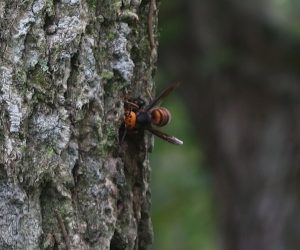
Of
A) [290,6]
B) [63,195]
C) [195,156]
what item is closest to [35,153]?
[63,195]

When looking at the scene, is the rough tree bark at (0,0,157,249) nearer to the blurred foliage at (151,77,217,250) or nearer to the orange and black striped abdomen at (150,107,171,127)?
the orange and black striped abdomen at (150,107,171,127)

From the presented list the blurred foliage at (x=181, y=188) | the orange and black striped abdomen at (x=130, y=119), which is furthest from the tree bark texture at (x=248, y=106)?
the orange and black striped abdomen at (x=130, y=119)

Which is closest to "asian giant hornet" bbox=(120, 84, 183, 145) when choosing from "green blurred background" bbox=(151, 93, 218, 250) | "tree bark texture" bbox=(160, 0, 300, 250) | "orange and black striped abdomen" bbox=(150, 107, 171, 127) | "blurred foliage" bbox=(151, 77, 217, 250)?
"orange and black striped abdomen" bbox=(150, 107, 171, 127)

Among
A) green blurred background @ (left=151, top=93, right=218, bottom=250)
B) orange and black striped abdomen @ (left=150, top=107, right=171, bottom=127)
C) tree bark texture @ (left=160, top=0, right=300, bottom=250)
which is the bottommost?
green blurred background @ (left=151, top=93, right=218, bottom=250)

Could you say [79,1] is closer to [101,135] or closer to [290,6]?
[101,135]

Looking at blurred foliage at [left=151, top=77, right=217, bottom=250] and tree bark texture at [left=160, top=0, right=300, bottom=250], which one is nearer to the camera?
tree bark texture at [left=160, top=0, right=300, bottom=250]

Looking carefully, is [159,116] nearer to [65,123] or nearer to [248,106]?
[65,123]

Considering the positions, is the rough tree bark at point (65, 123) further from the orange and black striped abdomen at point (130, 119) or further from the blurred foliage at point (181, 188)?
the blurred foliage at point (181, 188)
